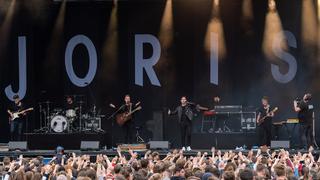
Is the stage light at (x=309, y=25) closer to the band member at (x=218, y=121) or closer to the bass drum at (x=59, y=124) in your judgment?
the band member at (x=218, y=121)

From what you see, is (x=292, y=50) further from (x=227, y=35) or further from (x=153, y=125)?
(x=153, y=125)

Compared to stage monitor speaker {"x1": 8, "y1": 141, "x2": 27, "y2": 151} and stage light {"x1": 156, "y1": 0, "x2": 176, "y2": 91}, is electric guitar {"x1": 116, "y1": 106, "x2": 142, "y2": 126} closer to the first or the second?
stage light {"x1": 156, "y1": 0, "x2": 176, "y2": 91}

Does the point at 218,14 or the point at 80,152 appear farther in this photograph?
the point at 218,14

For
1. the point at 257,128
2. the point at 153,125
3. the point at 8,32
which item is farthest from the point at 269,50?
the point at 8,32

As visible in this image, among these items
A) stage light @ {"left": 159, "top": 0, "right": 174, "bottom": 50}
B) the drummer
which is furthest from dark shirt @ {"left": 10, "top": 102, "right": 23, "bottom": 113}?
stage light @ {"left": 159, "top": 0, "right": 174, "bottom": 50}

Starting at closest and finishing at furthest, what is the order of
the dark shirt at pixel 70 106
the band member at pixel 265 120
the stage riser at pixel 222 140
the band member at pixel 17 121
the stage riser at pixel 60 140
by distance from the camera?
the band member at pixel 265 120
the stage riser at pixel 60 140
the stage riser at pixel 222 140
the band member at pixel 17 121
the dark shirt at pixel 70 106

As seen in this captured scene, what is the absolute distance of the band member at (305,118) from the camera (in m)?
22.9

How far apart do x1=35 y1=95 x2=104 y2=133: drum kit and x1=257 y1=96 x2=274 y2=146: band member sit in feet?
17.7

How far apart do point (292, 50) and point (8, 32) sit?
1039 centimetres

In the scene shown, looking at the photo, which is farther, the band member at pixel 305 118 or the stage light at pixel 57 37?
the stage light at pixel 57 37

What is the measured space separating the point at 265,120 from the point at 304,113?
4.76ft

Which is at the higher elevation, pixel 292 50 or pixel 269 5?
pixel 269 5

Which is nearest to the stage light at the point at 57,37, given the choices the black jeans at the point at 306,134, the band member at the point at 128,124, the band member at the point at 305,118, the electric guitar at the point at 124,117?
the electric guitar at the point at 124,117

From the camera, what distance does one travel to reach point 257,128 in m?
24.5
